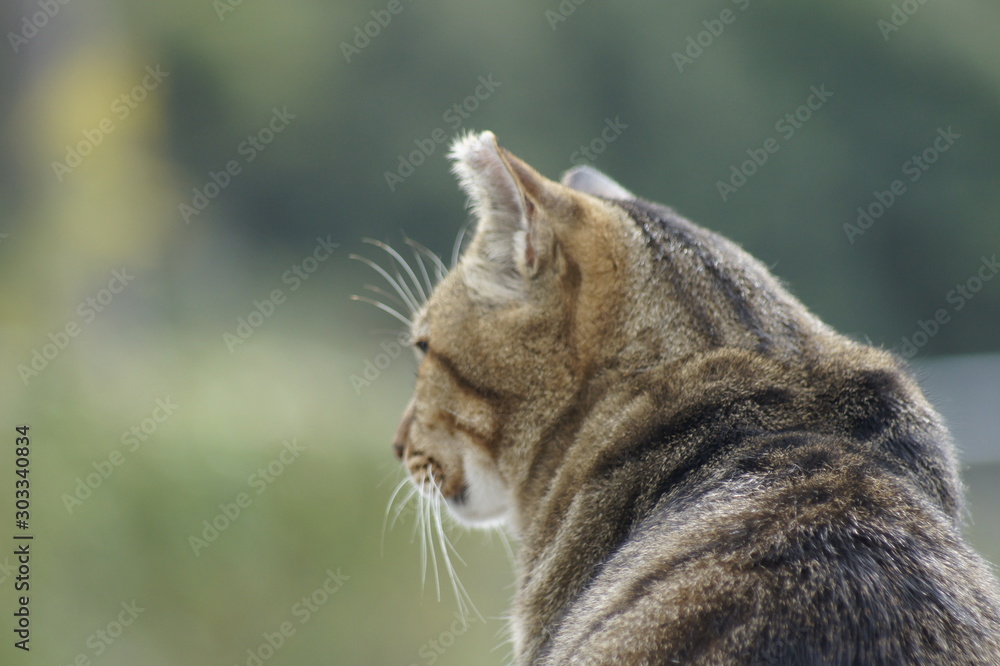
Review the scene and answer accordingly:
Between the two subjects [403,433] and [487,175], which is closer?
[487,175]

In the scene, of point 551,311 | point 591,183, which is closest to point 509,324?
point 551,311

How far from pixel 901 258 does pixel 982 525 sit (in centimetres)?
692

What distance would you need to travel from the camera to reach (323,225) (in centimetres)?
1566

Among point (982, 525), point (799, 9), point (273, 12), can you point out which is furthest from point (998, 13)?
point (273, 12)

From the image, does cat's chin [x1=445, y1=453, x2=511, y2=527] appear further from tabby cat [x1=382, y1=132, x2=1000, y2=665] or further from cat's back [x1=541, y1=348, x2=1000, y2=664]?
cat's back [x1=541, y1=348, x2=1000, y2=664]

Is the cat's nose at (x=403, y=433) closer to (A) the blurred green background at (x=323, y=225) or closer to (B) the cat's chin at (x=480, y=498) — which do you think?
(B) the cat's chin at (x=480, y=498)

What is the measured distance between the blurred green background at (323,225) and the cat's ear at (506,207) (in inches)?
51.2

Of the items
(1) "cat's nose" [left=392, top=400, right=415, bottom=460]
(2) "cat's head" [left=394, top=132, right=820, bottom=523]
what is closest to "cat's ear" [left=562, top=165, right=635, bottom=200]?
(2) "cat's head" [left=394, top=132, right=820, bottom=523]

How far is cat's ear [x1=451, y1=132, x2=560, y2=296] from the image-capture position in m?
2.14

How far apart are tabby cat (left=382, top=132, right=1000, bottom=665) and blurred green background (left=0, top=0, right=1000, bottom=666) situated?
1.03 metres

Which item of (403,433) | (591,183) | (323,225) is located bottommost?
(403,433)

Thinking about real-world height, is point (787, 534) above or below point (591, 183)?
below

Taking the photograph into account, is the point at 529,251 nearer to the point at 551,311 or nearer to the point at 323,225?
the point at 551,311

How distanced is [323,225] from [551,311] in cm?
1388
